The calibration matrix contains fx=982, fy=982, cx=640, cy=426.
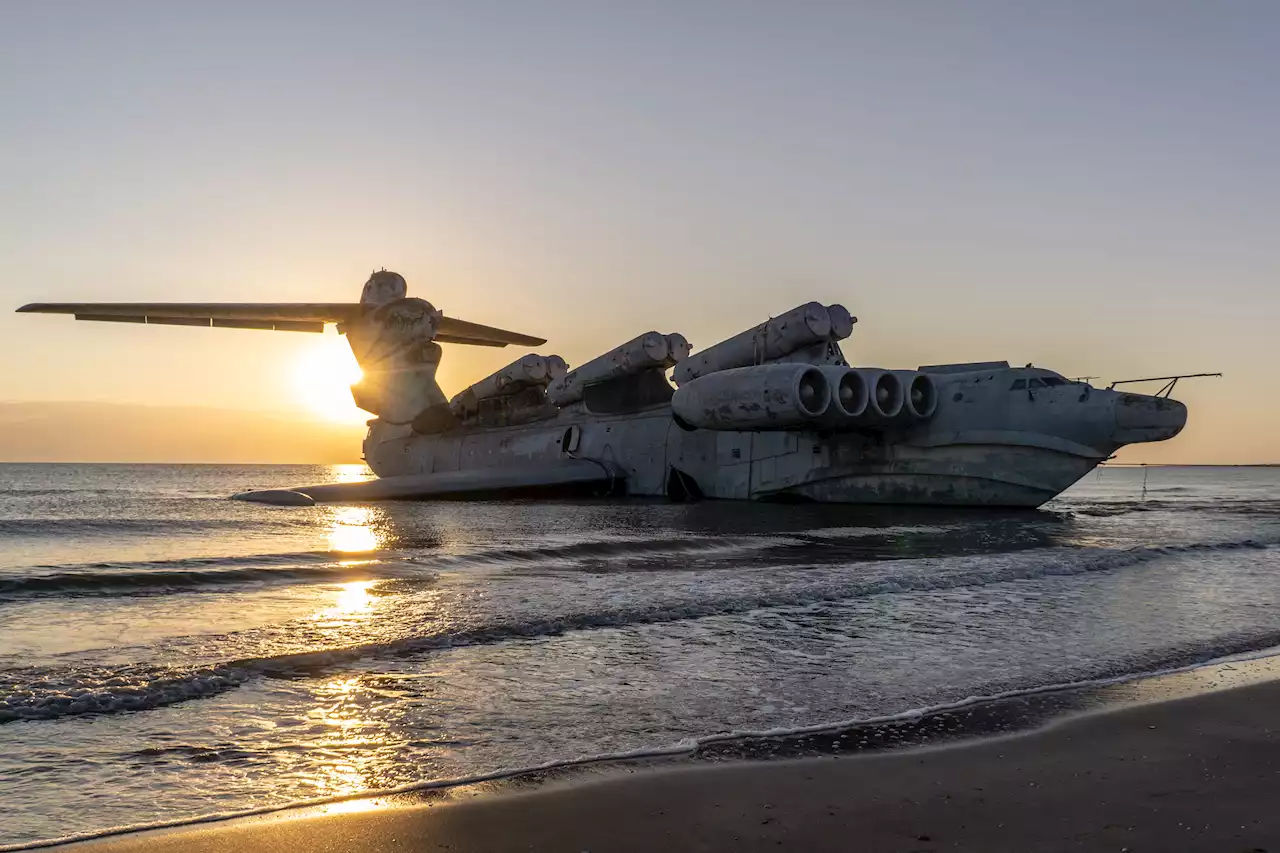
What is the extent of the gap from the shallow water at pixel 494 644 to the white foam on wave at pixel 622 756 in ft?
0.20

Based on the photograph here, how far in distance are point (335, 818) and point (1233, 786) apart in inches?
103

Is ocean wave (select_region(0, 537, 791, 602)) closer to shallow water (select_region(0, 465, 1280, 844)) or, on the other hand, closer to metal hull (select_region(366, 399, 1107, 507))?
shallow water (select_region(0, 465, 1280, 844))

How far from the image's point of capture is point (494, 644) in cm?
538

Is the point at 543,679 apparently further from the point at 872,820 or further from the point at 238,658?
the point at 872,820

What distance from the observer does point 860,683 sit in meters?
4.46

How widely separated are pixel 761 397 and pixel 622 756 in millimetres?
14458

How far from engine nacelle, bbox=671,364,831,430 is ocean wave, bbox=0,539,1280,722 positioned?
6.86 metres

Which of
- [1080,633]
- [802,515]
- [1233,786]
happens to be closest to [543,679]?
[1233,786]

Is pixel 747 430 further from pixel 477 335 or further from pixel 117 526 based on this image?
pixel 477 335

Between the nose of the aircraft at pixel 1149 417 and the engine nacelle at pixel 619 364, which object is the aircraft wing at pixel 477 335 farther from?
the nose of the aircraft at pixel 1149 417

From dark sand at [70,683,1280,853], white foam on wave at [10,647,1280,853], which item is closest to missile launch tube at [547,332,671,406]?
white foam on wave at [10,647,1280,853]

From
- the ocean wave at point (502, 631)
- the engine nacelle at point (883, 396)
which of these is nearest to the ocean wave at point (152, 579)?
the ocean wave at point (502, 631)

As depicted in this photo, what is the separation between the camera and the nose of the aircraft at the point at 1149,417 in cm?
1631

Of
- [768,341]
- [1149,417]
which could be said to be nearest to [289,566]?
[768,341]
